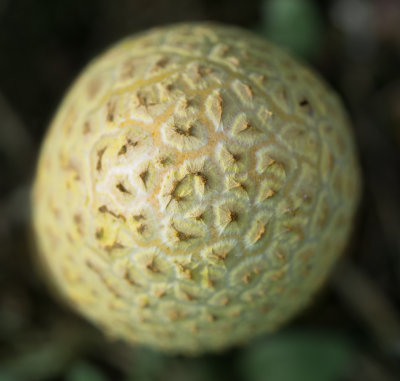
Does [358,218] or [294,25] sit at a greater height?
[294,25]

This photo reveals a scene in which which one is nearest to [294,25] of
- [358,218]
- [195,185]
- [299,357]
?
[358,218]

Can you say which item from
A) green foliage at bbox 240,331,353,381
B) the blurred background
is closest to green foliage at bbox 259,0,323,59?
the blurred background

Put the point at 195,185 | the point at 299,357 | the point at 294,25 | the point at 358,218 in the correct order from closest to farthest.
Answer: the point at 195,185
the point at 299,357
the point at 294,25
the point at 358,218

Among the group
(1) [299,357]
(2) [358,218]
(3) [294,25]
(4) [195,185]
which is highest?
(3) [294,25]

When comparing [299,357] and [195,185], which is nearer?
[195,185]

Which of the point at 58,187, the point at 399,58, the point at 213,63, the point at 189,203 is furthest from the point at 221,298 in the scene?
the point at 399,58

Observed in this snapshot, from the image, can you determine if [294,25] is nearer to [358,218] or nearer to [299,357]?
[358,218]

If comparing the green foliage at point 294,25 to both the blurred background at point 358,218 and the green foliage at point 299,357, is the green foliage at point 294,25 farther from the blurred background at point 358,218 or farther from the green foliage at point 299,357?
the green foliage at point 299,357

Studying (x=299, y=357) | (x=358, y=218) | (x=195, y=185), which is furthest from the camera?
(x=358, y=218)

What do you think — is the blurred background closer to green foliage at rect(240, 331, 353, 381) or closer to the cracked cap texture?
green foliage at rect(240, 331, 353, 381)
